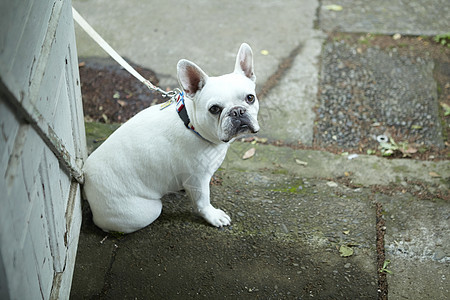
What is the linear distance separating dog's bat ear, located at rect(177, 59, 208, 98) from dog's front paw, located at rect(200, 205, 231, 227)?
3.32 feet

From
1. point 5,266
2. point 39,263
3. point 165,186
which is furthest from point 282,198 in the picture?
point 5,266

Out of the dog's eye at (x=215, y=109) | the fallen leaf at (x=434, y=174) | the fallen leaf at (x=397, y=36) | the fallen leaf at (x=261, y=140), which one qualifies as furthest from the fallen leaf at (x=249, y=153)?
the fallen leaf at (x=397, y=36)

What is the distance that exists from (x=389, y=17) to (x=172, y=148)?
13.7ft

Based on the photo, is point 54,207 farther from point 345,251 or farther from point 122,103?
point 122,103

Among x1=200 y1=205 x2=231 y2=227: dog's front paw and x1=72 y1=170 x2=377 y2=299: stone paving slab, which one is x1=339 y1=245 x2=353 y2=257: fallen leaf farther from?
x1=200 y1=205 x2=231 y2=227: dog's front paw

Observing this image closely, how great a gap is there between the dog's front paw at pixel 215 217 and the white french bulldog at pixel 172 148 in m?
0.04

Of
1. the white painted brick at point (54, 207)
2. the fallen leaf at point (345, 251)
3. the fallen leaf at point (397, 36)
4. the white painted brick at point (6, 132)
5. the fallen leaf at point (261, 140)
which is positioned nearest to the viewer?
the white painted brick at point (6, 132)

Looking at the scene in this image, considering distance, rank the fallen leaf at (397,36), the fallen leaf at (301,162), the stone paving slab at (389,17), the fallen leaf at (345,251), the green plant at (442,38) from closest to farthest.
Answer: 1. the fallen leaf at (345,251)
2. the fallen leaf at (301,162)
3. the green plant at (442,38)
4. the fallen leaf at (397,36)
5. the stone paving slab at (389,17)

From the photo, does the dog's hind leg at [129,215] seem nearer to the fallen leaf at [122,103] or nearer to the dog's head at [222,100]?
the dog's head at [222,100]

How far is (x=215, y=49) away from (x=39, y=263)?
3649 mm

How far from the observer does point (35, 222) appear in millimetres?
2412

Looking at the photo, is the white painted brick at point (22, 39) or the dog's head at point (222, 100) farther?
the dog's head at point (222, 100)

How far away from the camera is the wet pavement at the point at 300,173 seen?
127 inches

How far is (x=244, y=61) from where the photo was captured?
294cm
